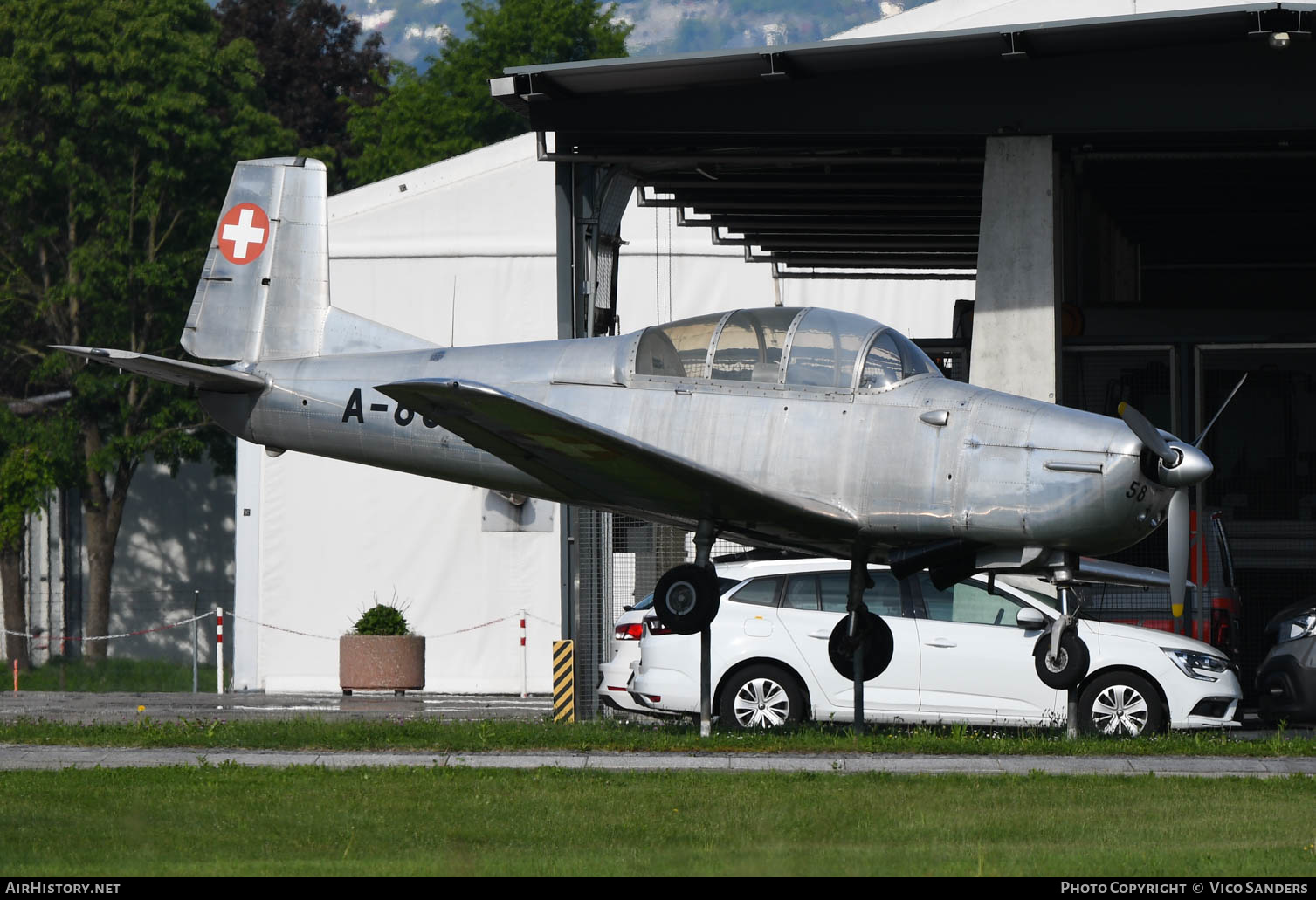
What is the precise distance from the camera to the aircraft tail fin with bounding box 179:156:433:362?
579 inches

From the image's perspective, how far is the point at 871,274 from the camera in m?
26.5

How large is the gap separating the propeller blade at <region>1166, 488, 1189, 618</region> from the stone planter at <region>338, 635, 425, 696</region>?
1437 cm

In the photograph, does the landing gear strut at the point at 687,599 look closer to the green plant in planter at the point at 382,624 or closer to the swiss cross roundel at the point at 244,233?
the swiss cross roundel at the point at 244,233

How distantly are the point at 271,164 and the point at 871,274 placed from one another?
1296 cm

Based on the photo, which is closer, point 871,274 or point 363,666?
point 363,666

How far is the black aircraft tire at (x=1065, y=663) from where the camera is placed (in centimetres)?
1146

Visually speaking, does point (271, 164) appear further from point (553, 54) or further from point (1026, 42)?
point (553, 54)

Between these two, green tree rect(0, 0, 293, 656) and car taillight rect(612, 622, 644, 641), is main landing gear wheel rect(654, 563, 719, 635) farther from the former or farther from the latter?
green tree rect(0, 0, 293, 656)

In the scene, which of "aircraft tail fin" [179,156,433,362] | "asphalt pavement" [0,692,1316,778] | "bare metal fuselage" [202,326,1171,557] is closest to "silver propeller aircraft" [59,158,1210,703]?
"bare metal fuselage" [202,326,1171,557]

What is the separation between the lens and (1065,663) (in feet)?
37.9

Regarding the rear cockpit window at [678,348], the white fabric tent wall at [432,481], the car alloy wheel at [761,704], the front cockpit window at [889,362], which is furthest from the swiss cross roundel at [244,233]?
the white fabric tent wall at [432,481]
